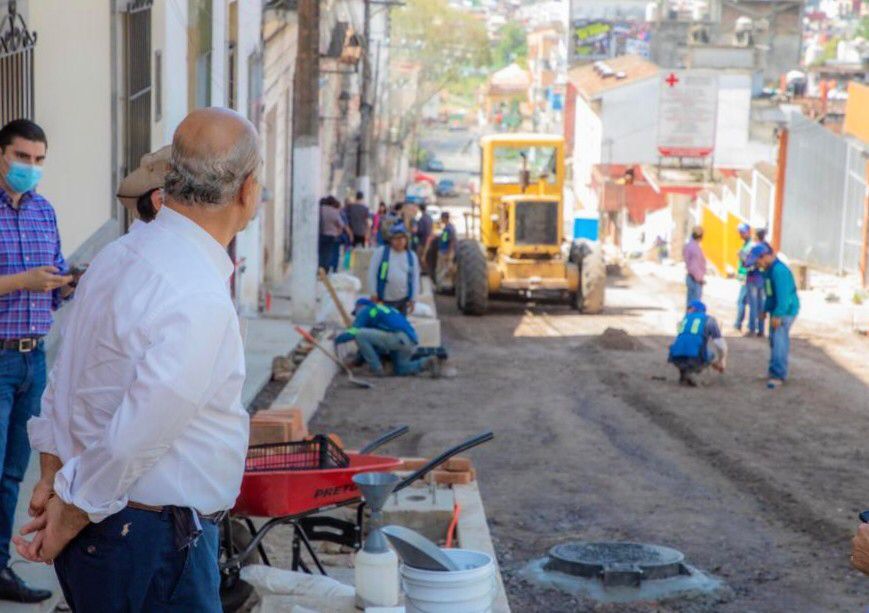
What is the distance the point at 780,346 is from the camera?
50.6 feet

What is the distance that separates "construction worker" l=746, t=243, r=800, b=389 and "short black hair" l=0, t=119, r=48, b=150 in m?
10.8

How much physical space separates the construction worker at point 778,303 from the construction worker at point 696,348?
0.55 m

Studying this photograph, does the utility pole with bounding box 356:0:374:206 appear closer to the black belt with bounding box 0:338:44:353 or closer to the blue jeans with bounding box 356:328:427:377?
the blue jeans with bounding box 356:328:427:377

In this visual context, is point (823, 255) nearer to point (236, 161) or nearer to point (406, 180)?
point (236, 161)

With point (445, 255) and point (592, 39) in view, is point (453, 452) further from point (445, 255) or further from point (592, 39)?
point (592, 39)

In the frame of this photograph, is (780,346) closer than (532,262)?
Yes

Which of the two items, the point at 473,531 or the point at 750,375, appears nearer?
the point at 473,531

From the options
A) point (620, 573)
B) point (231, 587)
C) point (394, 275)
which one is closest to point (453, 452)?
point (231, 587)

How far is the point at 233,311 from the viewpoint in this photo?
10.3 ft

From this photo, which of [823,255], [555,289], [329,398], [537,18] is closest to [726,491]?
[329,398]

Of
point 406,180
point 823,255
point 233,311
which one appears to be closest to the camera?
point 233,311

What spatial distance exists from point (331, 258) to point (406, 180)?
56631 millimetres

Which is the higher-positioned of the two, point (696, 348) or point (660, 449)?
point (696, 348)

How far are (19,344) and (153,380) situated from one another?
273 cm
